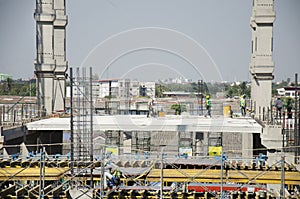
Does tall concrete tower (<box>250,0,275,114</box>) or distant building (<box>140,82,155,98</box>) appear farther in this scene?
distant building (<box>140,82,155,98</box>)

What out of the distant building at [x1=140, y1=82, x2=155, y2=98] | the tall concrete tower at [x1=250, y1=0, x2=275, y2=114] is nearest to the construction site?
the tall concrete tower at [x1=250, y1=0, x2=275, y2=114]

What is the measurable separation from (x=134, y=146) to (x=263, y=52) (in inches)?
205

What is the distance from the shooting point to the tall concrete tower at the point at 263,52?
14297 millimetres

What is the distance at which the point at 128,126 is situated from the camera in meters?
12.8

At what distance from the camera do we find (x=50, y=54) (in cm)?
1516

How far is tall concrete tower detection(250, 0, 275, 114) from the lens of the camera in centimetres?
1430

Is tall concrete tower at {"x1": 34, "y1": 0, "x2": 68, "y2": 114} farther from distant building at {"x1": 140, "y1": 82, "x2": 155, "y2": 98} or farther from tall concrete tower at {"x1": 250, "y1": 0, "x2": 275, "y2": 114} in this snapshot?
distant building at {"x1": 140, "y1": 82, "x2": 155, "y2": 98}

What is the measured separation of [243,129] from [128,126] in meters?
3.03

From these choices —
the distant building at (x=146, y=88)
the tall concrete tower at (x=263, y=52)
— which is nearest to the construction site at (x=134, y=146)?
the tall concrete tower at (x=263, y=52)

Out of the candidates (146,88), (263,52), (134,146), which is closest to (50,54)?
(134,146)

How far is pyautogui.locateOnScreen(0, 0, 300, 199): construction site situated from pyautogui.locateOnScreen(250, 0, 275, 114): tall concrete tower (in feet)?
0.10

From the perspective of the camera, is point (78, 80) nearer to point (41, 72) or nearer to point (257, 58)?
point (41, 72)

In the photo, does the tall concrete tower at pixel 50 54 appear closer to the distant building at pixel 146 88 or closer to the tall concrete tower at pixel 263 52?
the tall concrete tower at pixel 263 52

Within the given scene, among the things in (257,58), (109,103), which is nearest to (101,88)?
(109,103)
